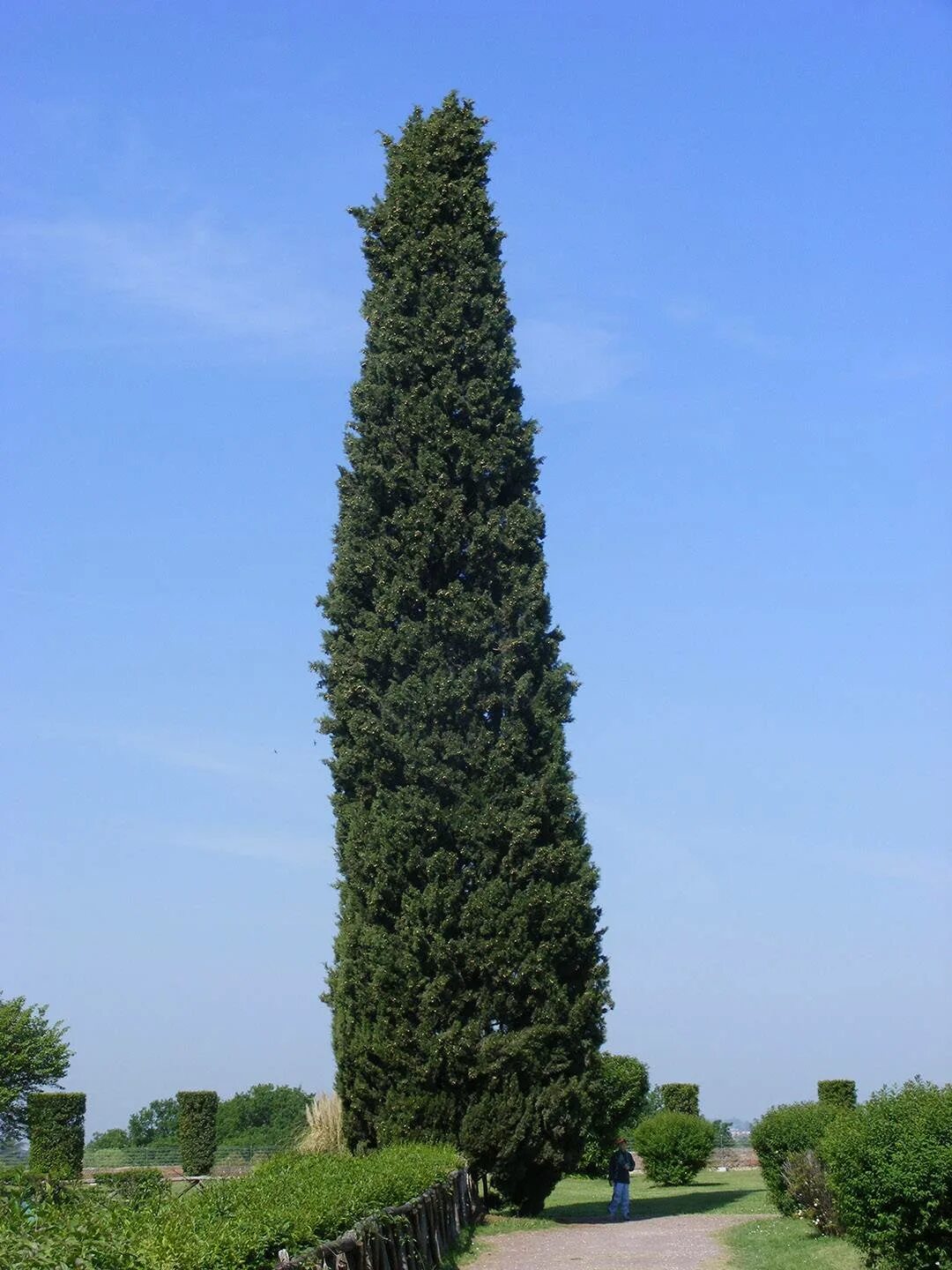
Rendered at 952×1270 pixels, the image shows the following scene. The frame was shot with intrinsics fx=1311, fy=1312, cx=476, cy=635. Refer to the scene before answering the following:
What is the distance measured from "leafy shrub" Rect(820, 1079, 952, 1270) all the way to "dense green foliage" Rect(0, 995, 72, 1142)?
940 inches

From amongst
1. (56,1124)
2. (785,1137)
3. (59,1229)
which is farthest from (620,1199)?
(59,1229)

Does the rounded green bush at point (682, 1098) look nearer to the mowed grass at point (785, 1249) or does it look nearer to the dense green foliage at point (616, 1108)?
the dense green foliage at point (616, 1108)

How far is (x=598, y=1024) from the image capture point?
A: 60.6 feet

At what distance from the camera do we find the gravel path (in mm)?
13797

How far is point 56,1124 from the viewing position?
28.1 meters

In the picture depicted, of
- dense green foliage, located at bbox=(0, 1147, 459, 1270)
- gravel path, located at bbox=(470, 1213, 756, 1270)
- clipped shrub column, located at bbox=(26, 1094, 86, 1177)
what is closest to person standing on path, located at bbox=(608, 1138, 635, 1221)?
gravel path, located at bbox=(470, 1213, 756, 1270)

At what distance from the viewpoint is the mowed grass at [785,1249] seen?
44.4 feet

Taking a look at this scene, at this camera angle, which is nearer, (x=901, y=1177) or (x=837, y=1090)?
(x=901, y=1177)

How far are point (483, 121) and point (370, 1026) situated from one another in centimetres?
1403

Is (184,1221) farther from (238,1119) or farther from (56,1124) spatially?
(238,1119)

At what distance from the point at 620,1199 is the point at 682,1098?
46.9 ft

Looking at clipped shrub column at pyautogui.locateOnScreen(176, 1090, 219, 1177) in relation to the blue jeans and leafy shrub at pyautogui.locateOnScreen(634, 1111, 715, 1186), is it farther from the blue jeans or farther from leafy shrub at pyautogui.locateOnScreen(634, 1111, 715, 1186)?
the blue jeans

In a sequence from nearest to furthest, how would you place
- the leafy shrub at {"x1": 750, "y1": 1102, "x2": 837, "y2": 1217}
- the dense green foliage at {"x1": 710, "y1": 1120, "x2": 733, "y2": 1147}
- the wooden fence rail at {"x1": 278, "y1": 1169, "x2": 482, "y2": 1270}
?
the wooden fence rail at {"x1": 278, "y1": 1169, "x2": 482, "y2": 1270} → the leafy shrub at {"x1": 750, "y1": 1102, "x2": 837, "y2": 1217} → the dense green foliage at {"x1": 710, "y1": 1120, "x2": 733, "y2": 1147}

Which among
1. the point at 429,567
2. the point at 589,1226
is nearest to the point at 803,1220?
the point at 589,1226
